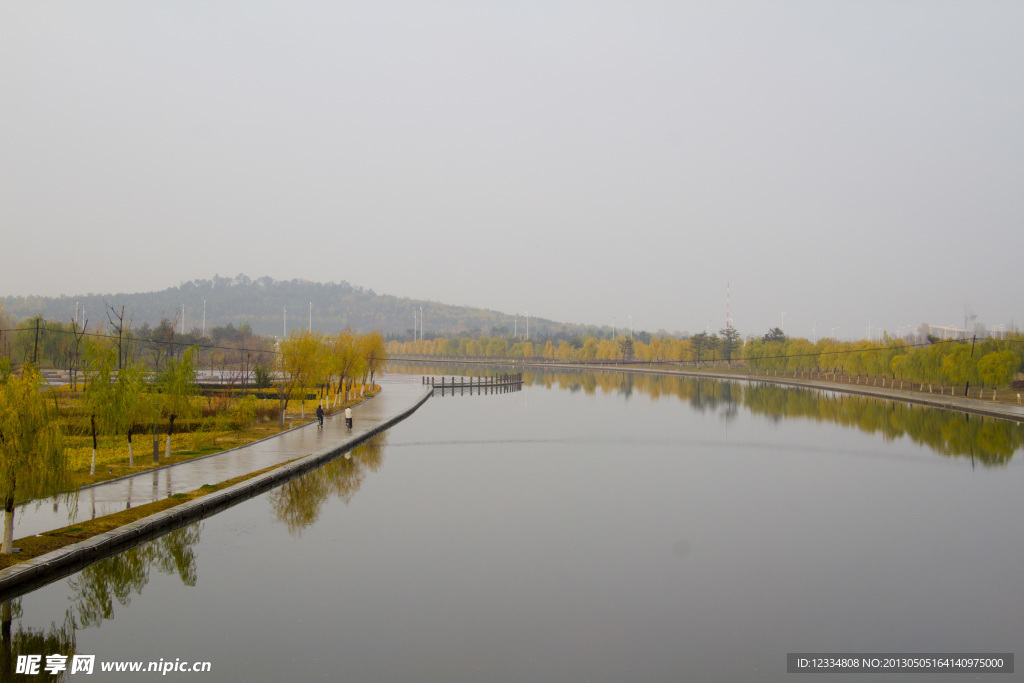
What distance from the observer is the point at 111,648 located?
9766mm

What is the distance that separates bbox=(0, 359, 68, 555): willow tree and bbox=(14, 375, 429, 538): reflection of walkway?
1.33 metres

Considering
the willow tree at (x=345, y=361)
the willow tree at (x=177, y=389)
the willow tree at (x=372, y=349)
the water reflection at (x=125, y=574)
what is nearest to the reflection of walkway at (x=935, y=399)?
the willow tree at (x=345, y=361)

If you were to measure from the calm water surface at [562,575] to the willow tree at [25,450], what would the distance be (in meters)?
1.49

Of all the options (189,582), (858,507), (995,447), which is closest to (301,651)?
(189,582)

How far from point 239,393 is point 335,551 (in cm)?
3353

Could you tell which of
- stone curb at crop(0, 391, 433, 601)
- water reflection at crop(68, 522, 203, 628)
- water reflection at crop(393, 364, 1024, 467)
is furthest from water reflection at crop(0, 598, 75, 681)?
water reflection at crop(393, 364, 1024, 467)

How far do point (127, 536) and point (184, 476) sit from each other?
5.81m

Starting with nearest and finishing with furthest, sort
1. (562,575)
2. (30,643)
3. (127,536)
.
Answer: (30,643)
(562,575)
(127,536)

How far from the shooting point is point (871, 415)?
42594 mm

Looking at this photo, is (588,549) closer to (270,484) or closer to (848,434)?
(270,484)

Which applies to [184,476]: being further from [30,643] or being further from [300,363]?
[300,363]

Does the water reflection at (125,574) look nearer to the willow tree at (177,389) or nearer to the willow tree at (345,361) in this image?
the willow tree at (177,389)

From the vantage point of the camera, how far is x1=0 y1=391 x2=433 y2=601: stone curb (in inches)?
443

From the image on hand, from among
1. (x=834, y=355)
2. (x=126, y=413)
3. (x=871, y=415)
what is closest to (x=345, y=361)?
(x=126, y=413)
